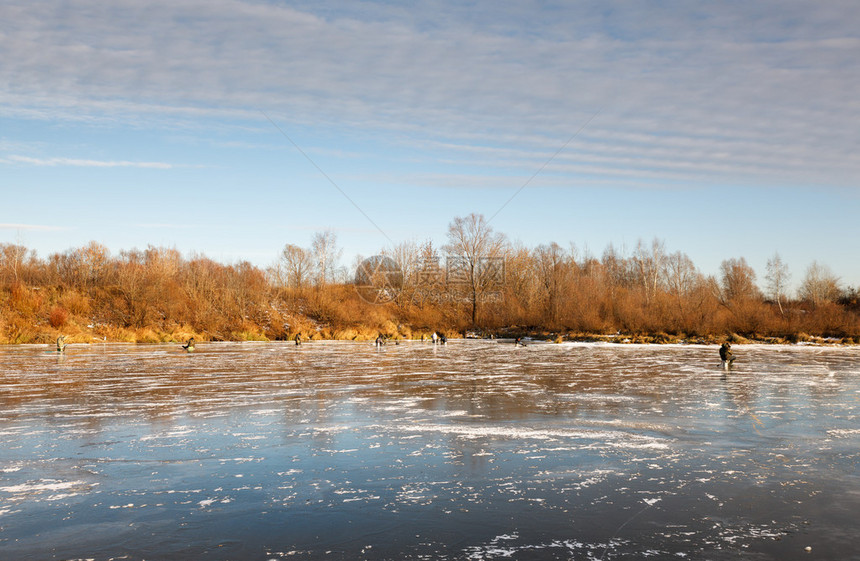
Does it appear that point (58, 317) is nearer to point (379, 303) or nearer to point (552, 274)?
point (379, 303)

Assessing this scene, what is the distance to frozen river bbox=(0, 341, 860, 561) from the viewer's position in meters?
4.73

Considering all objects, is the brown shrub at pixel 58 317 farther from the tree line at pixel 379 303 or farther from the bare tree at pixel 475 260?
the bare tree at pixel 475 260

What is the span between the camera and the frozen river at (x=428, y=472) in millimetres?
4730

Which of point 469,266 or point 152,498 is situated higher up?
point 469,266

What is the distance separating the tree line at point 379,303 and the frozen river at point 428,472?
26.8m

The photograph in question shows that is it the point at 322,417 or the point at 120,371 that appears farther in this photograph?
the point at 120,371

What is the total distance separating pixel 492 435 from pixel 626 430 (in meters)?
2.09

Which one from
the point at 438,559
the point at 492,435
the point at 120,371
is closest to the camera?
the point at 438,559

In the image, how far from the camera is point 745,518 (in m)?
5.27

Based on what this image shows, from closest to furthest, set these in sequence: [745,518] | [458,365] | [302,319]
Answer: [745,518]
[458,365]
[302,319]

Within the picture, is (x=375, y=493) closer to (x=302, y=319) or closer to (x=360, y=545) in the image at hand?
(x=360, y=545)

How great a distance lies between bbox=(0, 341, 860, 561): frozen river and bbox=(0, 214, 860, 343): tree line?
26.8 meters

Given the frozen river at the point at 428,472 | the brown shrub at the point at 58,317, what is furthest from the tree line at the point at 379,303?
the frozen river at the point at 428,472

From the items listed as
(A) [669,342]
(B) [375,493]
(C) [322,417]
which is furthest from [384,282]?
(B) [375,493]
